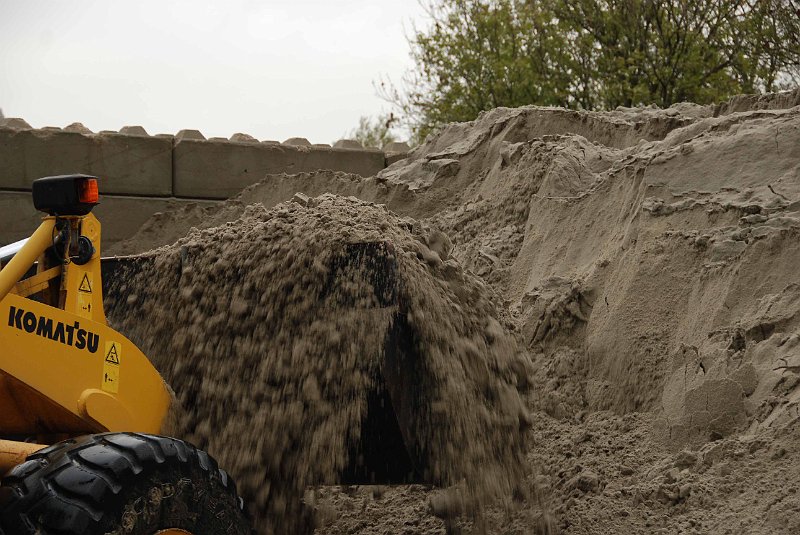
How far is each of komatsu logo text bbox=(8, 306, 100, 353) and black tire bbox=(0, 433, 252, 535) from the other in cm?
29

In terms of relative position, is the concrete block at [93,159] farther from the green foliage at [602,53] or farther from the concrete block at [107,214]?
the green foliage at [602,53]

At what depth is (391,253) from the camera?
3.28m

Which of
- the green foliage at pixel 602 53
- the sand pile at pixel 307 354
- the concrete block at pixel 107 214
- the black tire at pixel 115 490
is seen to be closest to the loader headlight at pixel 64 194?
the black tire at pixel 115 490

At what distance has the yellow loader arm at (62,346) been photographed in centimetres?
249

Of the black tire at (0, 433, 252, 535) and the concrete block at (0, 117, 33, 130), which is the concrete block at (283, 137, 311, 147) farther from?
the black tire at (0, 433, 252, 535)

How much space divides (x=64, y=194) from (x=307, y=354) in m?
0.96

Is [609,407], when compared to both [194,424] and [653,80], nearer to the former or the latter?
[194,424]

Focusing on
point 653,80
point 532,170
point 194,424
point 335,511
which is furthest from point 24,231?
point 653,80

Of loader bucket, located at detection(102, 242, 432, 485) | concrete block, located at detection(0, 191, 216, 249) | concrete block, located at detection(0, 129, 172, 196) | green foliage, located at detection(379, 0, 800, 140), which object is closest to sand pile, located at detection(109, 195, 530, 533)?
loader bucket, located at detection(102, 242, 432, 485)

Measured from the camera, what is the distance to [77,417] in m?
2.62

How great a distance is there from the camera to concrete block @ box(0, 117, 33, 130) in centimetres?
763

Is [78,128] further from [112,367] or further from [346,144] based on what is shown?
[112,367]

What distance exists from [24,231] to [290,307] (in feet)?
15.7

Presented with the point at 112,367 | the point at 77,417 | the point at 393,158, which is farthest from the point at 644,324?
the point at 393,158
